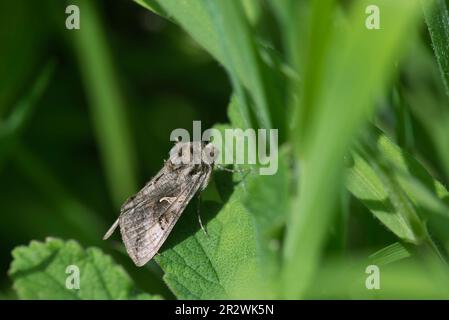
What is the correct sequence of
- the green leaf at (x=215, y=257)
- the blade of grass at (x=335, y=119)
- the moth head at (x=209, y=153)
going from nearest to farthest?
the blade of grass at (x=335, y=119)
the green leaf at (x=215, y=257)
the moth head at (x=209, y=153)

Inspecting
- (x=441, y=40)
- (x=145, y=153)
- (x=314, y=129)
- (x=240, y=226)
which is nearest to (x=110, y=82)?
(x=145, y=153)

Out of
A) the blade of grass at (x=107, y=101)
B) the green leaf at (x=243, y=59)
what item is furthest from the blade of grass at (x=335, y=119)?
the blade of grass at (x=107, y=101)

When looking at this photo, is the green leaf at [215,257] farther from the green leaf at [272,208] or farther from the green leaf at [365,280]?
the green leaf at [272,208]

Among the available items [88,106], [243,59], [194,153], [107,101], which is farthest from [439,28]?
[88,106]

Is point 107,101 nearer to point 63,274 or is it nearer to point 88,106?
point 88,106

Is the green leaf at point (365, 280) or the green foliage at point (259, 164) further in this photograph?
the green leaf at point (365, 280)
